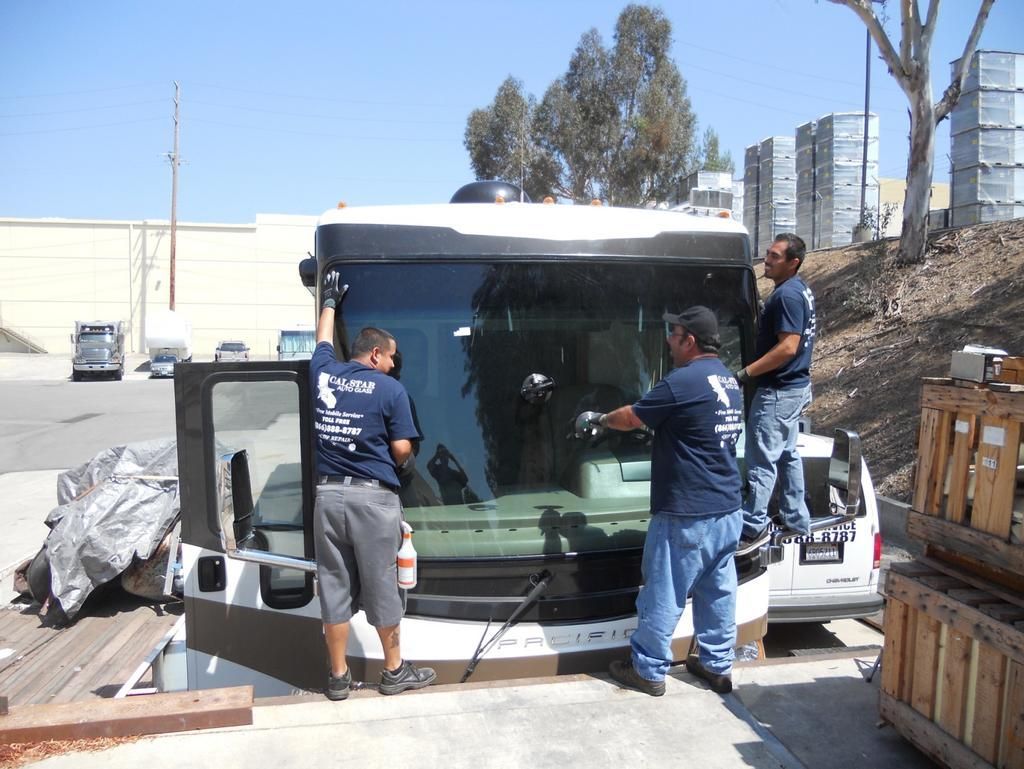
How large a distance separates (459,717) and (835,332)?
11877 mm

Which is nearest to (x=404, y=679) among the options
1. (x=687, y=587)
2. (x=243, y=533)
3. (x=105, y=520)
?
(x=243, y=533)

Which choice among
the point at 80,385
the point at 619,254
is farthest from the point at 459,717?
the point at 80,385

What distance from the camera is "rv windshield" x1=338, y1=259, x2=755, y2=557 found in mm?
3547

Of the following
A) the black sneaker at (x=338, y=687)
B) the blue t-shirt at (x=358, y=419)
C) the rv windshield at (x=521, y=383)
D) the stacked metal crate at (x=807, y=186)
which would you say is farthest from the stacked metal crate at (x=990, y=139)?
the black sneaker at (x=338, y=687)

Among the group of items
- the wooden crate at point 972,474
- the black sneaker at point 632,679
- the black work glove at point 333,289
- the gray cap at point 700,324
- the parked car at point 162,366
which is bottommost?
the parked car at point 162,366

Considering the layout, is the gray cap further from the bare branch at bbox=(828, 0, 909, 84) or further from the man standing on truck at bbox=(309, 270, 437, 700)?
the bare branch at bbox=(828, 0, 909, 84)

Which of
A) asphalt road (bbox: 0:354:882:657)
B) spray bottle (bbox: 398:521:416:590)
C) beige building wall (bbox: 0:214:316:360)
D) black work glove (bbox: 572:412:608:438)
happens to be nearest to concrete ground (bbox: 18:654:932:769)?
spray bottle (bbox: 398:521:416:590)

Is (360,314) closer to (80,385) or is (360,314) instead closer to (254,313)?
(80,385)

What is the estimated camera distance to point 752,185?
21609 millimetres

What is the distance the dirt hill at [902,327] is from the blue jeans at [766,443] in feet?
18.3

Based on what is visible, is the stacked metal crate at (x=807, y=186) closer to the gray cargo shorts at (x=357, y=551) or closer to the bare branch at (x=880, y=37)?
the bare branch at (x=880, y=37)

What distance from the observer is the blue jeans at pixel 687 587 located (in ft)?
10.9

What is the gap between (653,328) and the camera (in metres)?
3.92

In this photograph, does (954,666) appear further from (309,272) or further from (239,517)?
(309,272)
